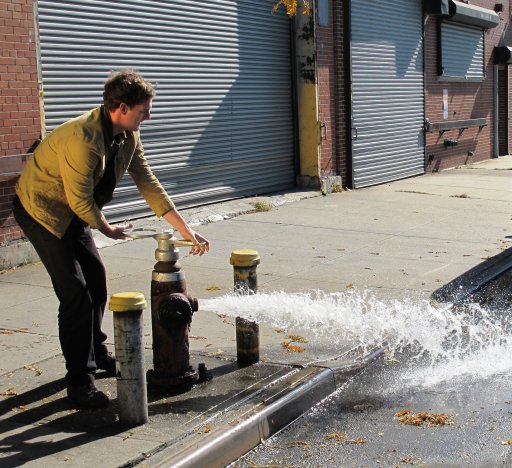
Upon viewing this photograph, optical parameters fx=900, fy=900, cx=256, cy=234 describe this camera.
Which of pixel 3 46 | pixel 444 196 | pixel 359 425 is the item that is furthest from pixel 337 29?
pixel 359 425

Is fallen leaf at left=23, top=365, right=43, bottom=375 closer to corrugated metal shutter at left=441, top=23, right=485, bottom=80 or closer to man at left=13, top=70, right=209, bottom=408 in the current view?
man at left=13, top=70, right=209, bottom=408

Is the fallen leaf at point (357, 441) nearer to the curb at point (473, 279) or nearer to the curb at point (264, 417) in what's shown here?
the curb at point (264, 417)

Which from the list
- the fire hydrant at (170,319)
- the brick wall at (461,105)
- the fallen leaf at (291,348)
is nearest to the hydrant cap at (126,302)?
the fire hydrant at (170,319)

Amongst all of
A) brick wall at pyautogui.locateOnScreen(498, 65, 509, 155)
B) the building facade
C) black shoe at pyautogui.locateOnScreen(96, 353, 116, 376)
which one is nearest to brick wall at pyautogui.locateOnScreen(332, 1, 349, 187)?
the building facade

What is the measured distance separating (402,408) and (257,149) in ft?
32.0

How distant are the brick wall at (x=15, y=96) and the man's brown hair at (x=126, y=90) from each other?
183 inches

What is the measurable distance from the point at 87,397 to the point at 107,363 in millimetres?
680

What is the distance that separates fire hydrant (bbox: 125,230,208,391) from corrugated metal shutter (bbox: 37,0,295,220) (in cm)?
561

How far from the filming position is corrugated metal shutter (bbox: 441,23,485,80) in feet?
72.8

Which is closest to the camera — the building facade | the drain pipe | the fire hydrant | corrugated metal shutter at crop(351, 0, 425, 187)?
the fire hydrant

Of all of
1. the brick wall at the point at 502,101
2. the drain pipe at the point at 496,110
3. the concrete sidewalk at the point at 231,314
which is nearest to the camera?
the concrete sidewalk at the point at 231,314

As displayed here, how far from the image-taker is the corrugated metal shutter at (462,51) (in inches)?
874

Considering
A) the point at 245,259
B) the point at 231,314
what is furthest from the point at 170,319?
the point at 245,259

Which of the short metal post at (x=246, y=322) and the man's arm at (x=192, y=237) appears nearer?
the man's arm at (x=192, y=237)
